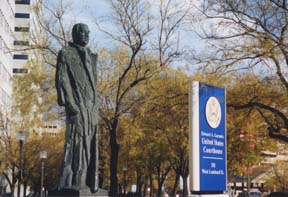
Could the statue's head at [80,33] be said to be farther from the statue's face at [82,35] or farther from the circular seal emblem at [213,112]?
the circular seal emblem at [213,112]

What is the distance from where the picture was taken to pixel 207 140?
10.8 m

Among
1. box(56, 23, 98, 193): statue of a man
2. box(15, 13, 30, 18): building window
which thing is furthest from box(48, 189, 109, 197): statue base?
box(15, 13, 30, 18): building window

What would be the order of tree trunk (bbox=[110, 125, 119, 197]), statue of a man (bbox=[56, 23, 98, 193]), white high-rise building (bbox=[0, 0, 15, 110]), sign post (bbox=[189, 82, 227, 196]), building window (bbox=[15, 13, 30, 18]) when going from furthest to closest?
building window (bbox=[15, 13, 30, 18]) < white high-rise building (bbox=[0, 0, 15, 110]) < tree trunk (bbox=[110, 125, 119, 197]) < statue of a man (bbox=[56, 23, 98, 193]) < sign post (bbox=[189, 82, 227, 196])

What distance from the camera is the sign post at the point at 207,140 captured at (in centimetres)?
1048

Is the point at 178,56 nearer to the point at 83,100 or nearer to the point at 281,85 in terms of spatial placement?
the point at 281,85

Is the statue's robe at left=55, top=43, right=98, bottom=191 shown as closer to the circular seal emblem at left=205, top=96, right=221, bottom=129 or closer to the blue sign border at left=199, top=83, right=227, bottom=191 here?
the blue sign border at left=199, top=83, right=227, bottom=191

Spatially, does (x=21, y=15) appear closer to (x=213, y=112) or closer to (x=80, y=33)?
(x=80, y=33)

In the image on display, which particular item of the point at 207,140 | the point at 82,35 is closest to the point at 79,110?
the point at 82,35

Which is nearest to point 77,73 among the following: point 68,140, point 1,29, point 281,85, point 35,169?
point 68,140

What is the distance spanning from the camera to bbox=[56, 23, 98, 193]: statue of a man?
1137cm

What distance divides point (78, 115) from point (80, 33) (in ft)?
6.06

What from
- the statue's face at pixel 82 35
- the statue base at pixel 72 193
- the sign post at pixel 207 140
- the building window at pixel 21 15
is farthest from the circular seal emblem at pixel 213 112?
the building window at pixel 21 15

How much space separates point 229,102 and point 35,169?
37.9 metres

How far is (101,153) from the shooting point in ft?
123
